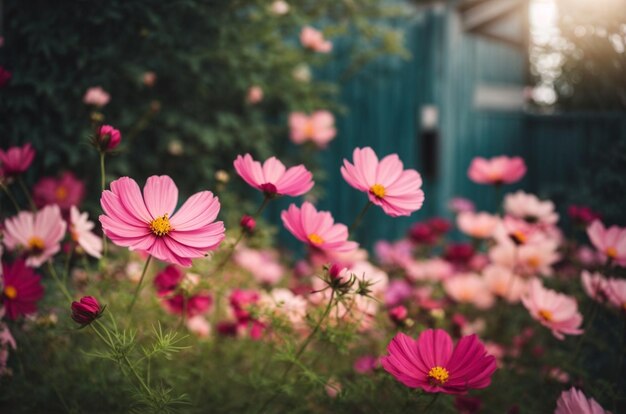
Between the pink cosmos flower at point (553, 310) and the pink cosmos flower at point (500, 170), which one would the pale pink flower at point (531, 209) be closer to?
the pink cosmos flower at point (500, 170)

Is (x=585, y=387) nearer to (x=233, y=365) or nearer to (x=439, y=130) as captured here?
(x=233, y=365)

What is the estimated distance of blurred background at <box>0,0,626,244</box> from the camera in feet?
4.42

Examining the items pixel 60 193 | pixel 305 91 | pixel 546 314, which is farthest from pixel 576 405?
pixel 305 91

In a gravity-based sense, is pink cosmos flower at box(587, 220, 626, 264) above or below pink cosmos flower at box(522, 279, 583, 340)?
above

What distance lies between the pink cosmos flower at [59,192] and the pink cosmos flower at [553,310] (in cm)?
101

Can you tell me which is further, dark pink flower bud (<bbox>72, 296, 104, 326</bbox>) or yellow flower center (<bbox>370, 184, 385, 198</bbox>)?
yellow flower center (<bbox>370, 184, 385, 198</bbox>)

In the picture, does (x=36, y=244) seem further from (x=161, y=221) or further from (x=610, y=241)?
(x=610, y=241)

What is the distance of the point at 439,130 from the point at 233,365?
277cm

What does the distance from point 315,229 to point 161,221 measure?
0.71 feet

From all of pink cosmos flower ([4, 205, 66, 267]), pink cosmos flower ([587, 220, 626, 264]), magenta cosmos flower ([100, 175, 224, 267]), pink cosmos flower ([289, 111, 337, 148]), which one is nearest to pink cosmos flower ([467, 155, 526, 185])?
pink cosmos flower ([587, 220, 626, 264])

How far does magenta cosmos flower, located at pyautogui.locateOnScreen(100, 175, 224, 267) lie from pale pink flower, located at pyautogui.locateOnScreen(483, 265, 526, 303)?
0.87 metres

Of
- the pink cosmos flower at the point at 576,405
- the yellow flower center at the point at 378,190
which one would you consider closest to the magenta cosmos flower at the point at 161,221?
the yellow flower center at the point at 378,190

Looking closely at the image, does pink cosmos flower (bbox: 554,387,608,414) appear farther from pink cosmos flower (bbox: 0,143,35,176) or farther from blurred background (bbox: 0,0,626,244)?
pink cosmos flower (bbox: 0,143,35,176)

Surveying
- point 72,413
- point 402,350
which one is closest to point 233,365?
point 72,413
